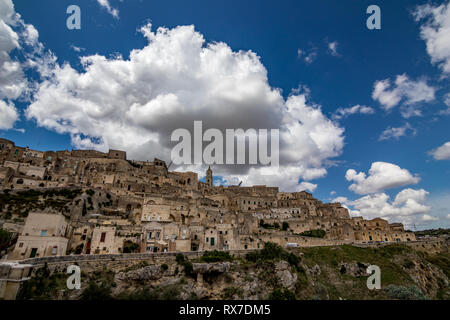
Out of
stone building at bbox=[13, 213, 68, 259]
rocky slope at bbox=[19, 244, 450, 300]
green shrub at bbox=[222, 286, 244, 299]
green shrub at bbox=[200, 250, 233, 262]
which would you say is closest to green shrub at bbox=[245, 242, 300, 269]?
rocky slope at bbox=[19, 244, 450, 300]

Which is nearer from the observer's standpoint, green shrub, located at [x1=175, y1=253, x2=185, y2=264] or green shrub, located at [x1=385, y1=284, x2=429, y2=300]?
green shrub, located at [x1=175, y1=253, x2=185, y2=264]

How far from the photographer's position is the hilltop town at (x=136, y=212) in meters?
34.3

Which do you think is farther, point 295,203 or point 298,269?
point 295,203

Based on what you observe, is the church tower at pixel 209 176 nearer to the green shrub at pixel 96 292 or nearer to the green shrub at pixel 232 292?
the green shrub at pixel 232 292

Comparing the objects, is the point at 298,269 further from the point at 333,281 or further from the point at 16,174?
the point at 16,174

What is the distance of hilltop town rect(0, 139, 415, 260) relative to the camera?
113 ft

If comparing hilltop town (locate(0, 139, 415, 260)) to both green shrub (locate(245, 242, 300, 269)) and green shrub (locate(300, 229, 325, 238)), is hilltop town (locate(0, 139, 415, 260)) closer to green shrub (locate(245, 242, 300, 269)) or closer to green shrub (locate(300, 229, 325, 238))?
green shrub (locate(300, 229, 325, 238))

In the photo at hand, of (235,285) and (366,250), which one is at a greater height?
(366,250)

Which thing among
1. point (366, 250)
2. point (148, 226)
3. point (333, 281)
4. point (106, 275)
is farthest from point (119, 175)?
point (366, 250)

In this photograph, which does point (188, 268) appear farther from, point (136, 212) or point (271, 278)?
point (136, 212)

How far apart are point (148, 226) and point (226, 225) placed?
13.6 m

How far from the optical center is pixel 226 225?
44.8m
